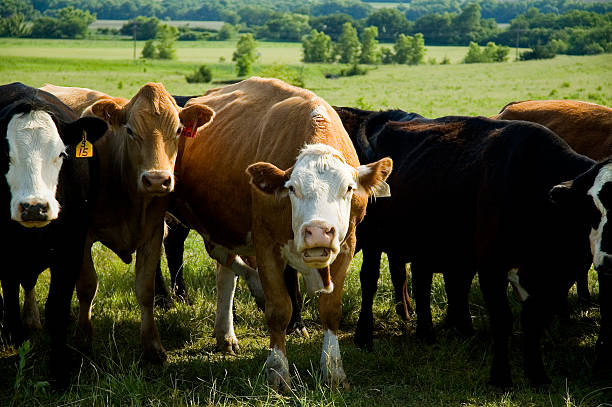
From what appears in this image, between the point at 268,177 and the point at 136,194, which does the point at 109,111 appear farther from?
the point at 268,177

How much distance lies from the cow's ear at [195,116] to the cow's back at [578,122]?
383 centimetres

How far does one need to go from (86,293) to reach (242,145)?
6.40 feet

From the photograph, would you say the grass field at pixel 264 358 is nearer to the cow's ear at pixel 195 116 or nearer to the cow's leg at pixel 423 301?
the cow's leg at pixel 423 301

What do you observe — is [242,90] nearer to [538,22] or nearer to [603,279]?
[603,279]

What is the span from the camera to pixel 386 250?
6.93 meters

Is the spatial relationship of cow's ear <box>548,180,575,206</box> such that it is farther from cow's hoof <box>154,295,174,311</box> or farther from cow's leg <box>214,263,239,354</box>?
cow's hoof <box>154,295,174,311</box>

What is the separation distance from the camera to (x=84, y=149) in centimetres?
564

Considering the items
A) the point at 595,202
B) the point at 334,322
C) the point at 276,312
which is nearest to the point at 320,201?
the point at 276,312

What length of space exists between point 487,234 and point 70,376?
11.2 ft

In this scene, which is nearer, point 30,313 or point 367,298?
point 367,298

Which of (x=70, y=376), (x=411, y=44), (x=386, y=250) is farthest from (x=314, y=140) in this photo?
(x=411, y=44)

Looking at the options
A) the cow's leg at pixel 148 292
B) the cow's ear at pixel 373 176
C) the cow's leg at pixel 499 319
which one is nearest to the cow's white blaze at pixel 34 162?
the cow's leg at pixel 148 292

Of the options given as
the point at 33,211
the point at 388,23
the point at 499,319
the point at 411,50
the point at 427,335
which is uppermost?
the point at 33,211

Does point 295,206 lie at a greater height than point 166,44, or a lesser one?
greater
